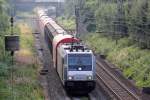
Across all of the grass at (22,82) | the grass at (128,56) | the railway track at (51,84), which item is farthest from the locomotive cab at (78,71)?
the grass at (128,56)

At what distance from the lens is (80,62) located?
26859 mm

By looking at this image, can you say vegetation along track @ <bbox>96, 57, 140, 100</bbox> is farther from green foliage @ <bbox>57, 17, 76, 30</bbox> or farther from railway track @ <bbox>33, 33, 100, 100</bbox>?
green foliage @ <bbox>57, 17, 76, 30</bbox>

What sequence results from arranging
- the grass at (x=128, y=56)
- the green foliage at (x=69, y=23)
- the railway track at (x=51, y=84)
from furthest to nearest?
the green foliage at (x=69, y=23) < the grass at (x=128, y=56) < the railway track at (x=51, y=84)

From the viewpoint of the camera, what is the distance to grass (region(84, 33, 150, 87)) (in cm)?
3162

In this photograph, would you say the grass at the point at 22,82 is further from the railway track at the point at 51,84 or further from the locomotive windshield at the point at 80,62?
the locomotive windshield at the point at 80,62

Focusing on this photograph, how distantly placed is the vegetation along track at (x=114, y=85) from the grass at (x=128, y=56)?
48.2 inches

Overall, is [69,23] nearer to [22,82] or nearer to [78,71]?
[22,82]

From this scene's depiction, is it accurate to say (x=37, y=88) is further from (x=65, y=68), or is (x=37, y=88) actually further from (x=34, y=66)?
(x=34, y=66)

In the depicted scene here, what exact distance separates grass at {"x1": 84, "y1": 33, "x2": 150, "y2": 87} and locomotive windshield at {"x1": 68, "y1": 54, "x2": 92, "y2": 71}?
4839mm

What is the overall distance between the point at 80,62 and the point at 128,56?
12.2m

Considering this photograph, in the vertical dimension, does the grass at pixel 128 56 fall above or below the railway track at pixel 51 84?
above

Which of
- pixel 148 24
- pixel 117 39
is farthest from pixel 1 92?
pixel 117 39

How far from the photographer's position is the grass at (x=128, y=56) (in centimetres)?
3162

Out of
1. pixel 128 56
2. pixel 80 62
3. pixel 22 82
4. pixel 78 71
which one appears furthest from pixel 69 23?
pixel 78 71
